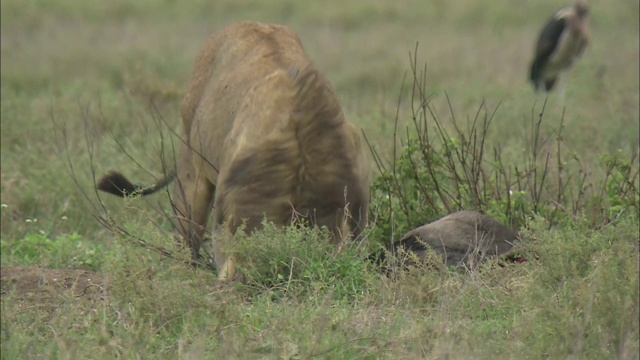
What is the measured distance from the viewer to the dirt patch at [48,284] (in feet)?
19.0

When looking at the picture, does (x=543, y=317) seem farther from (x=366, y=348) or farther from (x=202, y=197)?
(x=202, y=197)

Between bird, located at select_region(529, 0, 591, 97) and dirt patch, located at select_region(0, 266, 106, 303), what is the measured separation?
9843 millimetres

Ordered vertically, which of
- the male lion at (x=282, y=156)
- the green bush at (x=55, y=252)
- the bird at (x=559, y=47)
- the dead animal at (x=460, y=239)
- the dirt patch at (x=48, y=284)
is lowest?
the bird at (x=559, y=47)

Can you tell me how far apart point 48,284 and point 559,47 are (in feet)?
37.7

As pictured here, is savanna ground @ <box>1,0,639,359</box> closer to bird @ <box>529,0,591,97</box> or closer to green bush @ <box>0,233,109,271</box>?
green bush @ <box>0,233,109,271</box>

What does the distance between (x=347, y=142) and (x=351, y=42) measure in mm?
12522

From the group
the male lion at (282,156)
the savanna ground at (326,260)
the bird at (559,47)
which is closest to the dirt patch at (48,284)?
the savanna ground at (326,260)

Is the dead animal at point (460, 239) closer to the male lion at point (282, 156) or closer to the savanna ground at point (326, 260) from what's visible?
the savanna ground at point (326, 260)

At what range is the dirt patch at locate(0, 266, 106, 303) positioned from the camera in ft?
19.0

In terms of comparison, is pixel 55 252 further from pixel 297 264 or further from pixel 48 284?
pixel 297 264

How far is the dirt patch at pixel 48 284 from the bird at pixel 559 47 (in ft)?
32.3

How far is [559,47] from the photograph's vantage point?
16562 mm

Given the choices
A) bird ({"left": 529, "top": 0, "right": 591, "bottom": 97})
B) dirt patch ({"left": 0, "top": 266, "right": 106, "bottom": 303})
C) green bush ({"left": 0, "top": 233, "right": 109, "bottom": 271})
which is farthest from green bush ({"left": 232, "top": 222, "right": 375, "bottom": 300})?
bird ({"left": 529, "top": 0, "right": 591, "bottom": 97})

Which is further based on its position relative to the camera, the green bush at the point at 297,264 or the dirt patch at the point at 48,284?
the dirt patch at the point at 48,284
